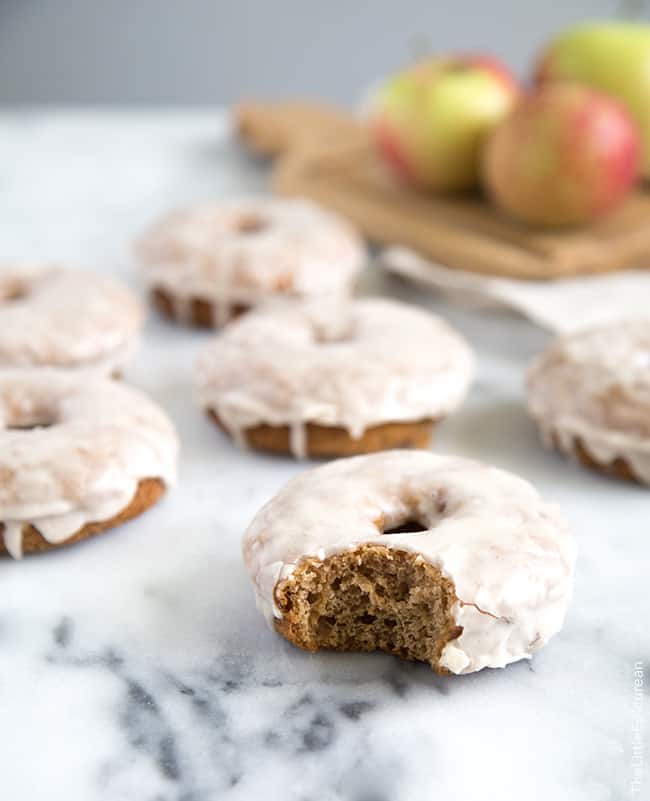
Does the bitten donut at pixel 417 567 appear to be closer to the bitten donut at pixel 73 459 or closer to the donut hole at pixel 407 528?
the donut hole at pixel 407 528

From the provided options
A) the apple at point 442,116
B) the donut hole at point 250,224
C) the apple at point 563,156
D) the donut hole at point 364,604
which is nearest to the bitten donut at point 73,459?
the donut hole at point 364,604

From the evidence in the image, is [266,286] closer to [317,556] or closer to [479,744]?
[317,556]

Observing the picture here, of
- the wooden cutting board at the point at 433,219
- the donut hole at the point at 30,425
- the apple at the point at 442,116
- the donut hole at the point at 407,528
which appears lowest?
the donut hole at the point at 30,425

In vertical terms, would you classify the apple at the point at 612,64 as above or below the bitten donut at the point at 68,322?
above

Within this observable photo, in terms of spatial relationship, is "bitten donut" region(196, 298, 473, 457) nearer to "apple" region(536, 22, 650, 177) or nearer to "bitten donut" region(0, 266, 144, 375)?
"bitten donut" region(0, 266, 144, 375)

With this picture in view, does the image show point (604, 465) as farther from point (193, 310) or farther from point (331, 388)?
point (193, 310)

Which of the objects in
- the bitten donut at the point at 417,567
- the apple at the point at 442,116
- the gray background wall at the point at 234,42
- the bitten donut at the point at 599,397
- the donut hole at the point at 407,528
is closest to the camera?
the bitten donut at the point at 417,567

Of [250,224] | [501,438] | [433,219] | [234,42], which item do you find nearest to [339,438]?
[501,438]

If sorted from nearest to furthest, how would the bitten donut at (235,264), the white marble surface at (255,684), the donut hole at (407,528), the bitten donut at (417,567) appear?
1. the white marble surface at (255,684)
2. the bitten donut at (417,567)
3. the donut hole at (407,528)
4. the bitten donut at (235,264)

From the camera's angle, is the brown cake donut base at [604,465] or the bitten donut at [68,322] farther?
the bitten donut at [68,322]
